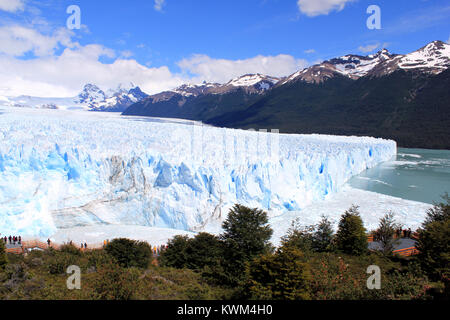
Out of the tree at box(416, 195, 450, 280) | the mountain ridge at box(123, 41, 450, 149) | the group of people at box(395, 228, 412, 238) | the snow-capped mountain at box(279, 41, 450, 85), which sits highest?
the snow-capped mountain at box(279, 41, 450, 85)

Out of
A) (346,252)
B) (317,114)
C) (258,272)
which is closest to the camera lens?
(258,272)

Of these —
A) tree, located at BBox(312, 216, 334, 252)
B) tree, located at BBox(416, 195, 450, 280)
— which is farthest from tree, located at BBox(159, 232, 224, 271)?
tree, located at BBox(416, 195, 450, 280)

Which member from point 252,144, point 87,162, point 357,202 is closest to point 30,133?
point 87,162

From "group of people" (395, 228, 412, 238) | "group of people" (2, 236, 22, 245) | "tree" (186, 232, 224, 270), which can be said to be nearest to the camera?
"tree" (186, 232, 224, 270)

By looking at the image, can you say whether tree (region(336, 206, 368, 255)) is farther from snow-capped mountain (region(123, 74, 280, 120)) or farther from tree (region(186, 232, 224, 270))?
snow-capped mountain (region(123, 74, 280, 120))

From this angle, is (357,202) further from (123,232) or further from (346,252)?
(123,232)

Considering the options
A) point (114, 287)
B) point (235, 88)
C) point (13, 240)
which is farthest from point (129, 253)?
point (235, 88)

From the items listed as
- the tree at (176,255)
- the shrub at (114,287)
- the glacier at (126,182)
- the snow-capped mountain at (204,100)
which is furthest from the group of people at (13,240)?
the snow-capped mountain at (204,100)
